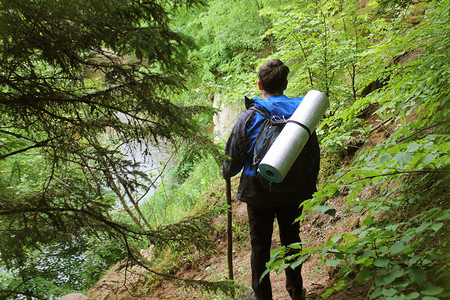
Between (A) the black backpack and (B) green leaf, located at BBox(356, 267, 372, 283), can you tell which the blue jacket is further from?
(B) green leaf, located at BBox(356, 267, 372, 283)

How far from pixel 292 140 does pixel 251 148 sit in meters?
0.45

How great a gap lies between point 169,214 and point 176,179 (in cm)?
337

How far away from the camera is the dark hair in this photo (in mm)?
2348

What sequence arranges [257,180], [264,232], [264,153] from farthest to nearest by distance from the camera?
[264,232] → [257,180] → [264,153]

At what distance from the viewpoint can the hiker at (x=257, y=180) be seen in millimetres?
2283

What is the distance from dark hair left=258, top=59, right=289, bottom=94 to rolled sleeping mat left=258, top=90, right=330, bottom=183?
0.40 m

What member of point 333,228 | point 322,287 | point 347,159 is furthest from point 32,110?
point 347,159

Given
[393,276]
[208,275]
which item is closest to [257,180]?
[393,276]

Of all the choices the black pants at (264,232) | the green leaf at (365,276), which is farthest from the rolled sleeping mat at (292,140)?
the green leaf at (365,276)

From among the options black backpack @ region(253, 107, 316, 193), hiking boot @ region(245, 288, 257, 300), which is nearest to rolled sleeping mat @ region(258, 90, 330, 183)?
black backpack @ region(253, 107, 316, 193)

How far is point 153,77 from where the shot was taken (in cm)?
223

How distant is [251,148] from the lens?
2307mm

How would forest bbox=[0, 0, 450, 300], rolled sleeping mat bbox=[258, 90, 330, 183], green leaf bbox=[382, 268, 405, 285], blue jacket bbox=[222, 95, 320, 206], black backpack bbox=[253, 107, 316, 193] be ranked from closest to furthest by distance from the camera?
green leaf bbox=[382, 268, 405, 285] < forest bbox=[0, 0, 450, 300] < rolled sleeping mat bbox=[258, 90, 330, 183] < black backpack bbox=[253, 107, 316, 193] < blue jacket bbox=[222, 95, 320, 206]

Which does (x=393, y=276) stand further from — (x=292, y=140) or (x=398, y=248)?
(x=292, y=140)
